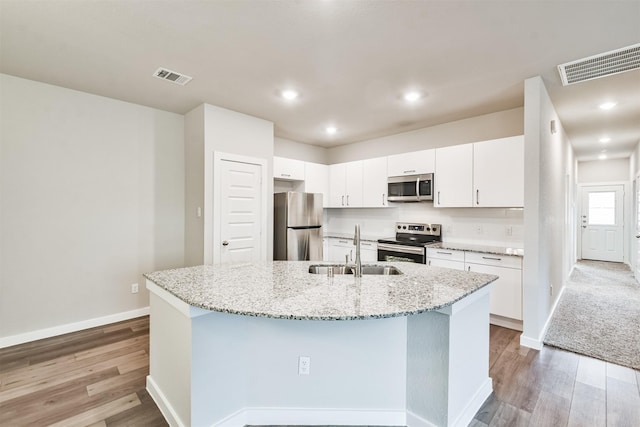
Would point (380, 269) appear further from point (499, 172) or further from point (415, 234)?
point (415, 234)

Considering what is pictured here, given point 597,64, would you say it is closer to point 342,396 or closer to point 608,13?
point 608,13

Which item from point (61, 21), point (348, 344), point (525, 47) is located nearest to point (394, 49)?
point (525, 47)

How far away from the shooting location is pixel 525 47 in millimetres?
2281

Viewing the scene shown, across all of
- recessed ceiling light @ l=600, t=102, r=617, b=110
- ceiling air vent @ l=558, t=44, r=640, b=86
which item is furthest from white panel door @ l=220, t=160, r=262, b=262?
recessed ceiling light @ l=600, t=102, r=617, b=110

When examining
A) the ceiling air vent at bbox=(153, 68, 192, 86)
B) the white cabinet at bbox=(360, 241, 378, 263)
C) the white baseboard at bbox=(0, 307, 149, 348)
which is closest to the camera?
the ceiling air vent at bbox=(153, 68, 192, 86)

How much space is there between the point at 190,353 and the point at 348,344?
34.4 inches

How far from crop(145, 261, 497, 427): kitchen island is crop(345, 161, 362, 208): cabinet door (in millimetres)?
3207

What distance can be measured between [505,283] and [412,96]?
89.5 inches

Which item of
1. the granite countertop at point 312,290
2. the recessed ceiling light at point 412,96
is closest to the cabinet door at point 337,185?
the recessed ceiling light at point 412,96

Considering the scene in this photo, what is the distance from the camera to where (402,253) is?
412cm

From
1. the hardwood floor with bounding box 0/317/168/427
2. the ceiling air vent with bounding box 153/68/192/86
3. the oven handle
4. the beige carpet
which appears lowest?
the hardwood floor with bounding box 0/317/168/427

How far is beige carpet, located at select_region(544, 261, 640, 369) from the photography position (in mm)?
2823

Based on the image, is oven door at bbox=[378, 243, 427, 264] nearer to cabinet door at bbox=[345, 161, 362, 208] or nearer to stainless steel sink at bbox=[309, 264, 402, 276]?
cabinet door at bbox=[345, 161, 362, 208]

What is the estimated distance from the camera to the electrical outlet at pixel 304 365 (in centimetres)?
178
